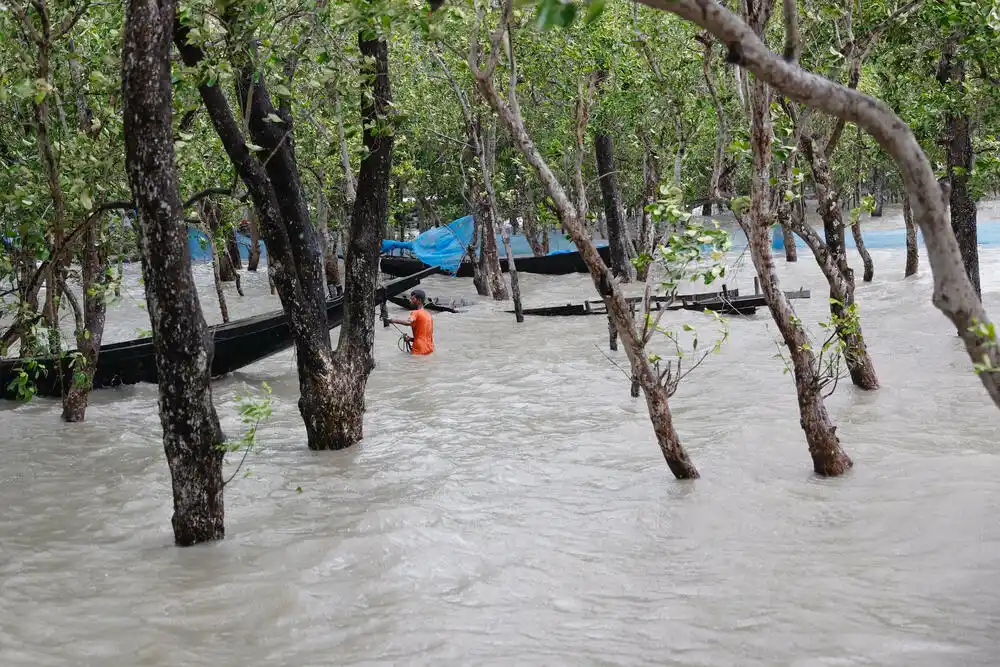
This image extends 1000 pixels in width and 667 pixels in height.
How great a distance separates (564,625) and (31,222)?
492cm

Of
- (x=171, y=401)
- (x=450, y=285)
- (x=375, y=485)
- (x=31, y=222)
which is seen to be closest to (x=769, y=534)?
(x=375, y=485)

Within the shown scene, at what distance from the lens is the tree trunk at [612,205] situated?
23.0 meters

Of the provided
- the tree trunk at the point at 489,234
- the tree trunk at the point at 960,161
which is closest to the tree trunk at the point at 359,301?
the tree trunk at the point at 960,161

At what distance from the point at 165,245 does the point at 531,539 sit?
305 cm

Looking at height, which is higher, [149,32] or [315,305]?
[149,32]

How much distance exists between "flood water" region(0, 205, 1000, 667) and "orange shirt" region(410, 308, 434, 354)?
3329 millimetres

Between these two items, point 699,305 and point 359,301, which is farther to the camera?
point 699,305

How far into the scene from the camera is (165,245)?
221 inches

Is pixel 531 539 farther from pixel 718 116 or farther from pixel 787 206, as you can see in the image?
pixel 718 116

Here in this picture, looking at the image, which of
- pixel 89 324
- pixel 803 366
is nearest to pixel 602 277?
pixel 803 366

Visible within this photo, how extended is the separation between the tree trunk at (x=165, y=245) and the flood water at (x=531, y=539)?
89 cm

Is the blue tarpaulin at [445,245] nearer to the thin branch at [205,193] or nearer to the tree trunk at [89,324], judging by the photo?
the tree trunk at [89,324]

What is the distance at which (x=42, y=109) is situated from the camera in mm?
6926

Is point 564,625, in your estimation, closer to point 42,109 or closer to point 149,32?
point 149,32
